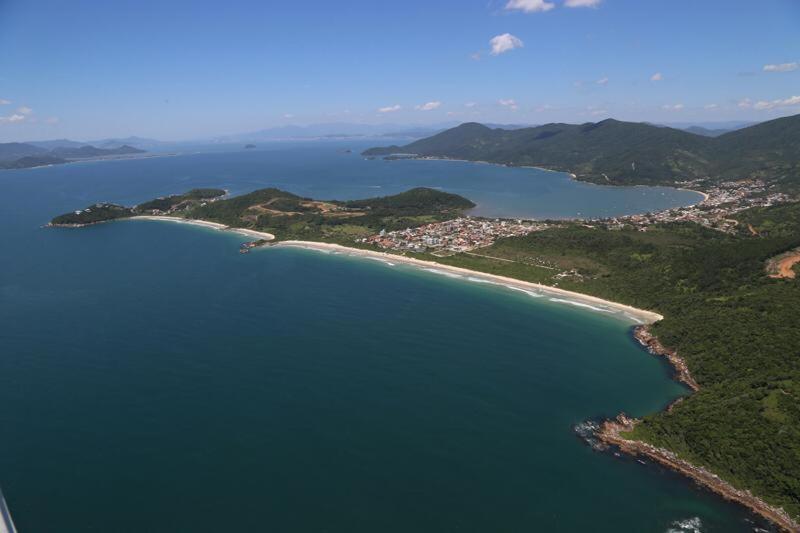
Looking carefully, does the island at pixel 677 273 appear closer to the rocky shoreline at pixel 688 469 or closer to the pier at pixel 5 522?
the rocky shoreline at pixel 688 469

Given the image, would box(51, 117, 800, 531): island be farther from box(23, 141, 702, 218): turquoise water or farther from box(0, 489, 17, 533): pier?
box(0, 489, 17, 533): pier

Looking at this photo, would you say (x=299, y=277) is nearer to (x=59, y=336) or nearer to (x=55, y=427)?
(x=59, y=336)

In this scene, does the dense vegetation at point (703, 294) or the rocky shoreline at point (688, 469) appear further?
the dense vegetation at point (703, 294)

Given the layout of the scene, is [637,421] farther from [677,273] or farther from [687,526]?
[677,273]

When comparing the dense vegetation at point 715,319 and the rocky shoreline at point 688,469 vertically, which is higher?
the dense vegetation at point 715,319

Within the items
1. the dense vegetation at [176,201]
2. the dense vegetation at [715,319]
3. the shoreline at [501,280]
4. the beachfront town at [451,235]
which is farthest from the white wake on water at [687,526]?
the dense vegetation at [176,201]

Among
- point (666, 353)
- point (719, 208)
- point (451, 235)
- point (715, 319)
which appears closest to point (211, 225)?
point (451, 235)
